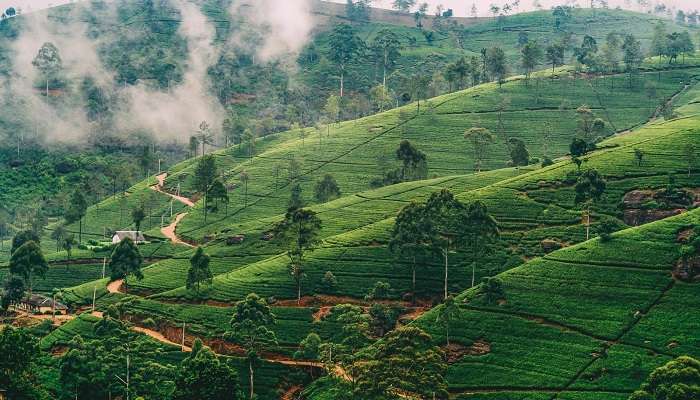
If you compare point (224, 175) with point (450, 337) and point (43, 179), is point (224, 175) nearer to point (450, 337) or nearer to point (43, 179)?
point (43, 179)

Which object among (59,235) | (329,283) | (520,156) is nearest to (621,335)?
(329,283)

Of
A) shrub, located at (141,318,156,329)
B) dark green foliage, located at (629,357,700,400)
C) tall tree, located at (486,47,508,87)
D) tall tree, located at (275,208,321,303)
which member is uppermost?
tall tree, located at (486,47,508,87)

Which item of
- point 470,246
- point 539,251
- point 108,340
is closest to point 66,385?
point 108,340

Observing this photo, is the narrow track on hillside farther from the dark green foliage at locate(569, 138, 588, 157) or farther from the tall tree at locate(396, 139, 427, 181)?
the tall tree at locate(396, 139, 427, 181)

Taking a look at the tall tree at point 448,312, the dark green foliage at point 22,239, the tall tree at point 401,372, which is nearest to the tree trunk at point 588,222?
the tall tree at point 448,312

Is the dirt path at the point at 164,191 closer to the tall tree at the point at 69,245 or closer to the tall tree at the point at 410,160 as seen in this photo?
the tall tree at the point at 69,245

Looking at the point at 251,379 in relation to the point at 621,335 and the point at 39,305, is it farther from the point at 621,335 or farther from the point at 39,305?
the point at 39,305

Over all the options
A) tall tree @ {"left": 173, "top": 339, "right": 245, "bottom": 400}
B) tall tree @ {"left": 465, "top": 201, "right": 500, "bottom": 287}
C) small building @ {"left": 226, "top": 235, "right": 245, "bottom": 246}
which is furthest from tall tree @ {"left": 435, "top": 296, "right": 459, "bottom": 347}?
small building @ {"left": 226, "top": 235, "right": 245, "bottom": 246}
